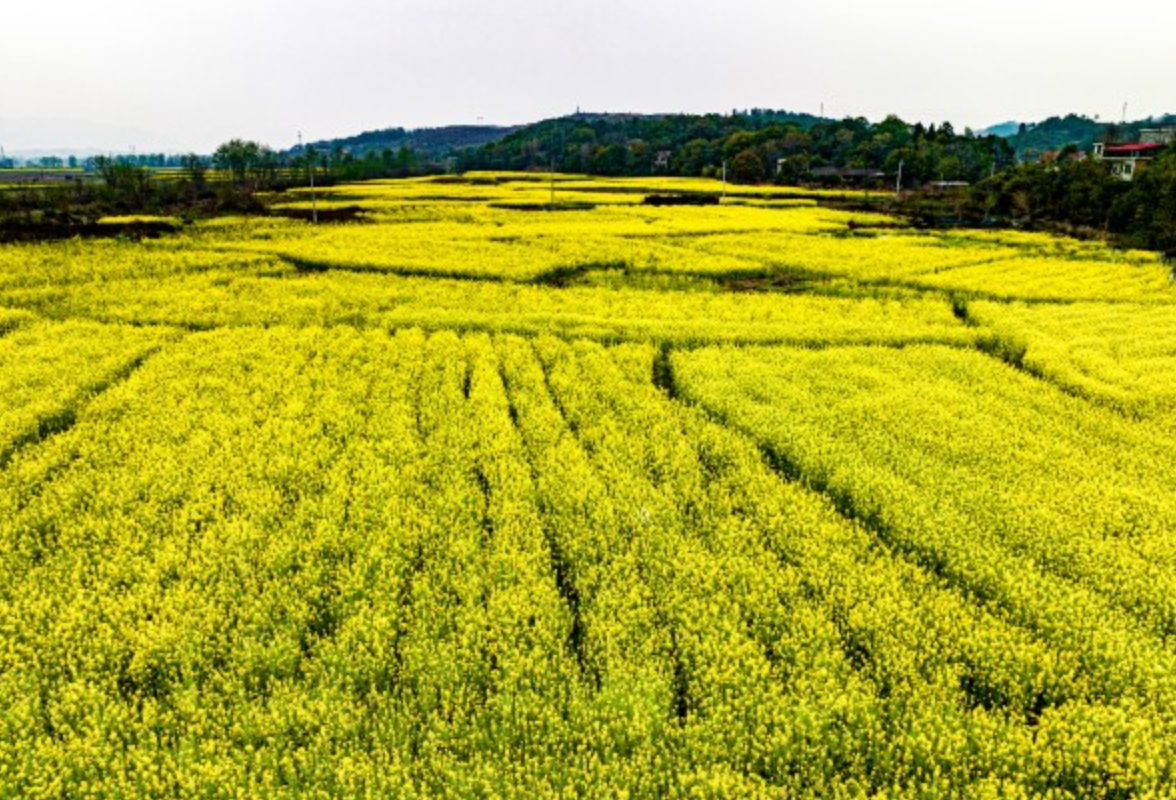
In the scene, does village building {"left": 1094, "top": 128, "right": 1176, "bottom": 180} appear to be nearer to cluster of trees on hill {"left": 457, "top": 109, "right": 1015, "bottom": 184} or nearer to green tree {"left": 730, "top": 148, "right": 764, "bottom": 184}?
cluster of trees on hill {"left": 457, "top": 109, "right": 1015, "bottom": 184}

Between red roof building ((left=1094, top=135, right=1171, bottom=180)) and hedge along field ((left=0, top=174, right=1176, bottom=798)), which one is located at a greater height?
red roof building ((left=1094, top=135, right=1171, bottom=180))

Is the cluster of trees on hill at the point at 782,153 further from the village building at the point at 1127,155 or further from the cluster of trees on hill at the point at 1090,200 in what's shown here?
the cluster of trees on hill at the point at 1090,200

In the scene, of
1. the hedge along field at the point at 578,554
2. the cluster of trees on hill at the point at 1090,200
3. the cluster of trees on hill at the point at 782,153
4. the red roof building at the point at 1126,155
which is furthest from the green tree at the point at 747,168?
the hedge along field at the point at 578,554

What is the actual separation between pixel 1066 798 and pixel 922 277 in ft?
105

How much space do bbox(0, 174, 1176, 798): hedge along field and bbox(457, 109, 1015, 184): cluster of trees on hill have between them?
73.7 meters

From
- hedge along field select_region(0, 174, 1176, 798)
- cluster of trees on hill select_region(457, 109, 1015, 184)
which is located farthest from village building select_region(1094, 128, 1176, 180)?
hedge along field select_region(0, 174, 1176, 798)

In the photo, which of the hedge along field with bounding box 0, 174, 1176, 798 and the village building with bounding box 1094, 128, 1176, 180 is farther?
the village building with bounding box 1094, 128, 1176, 180

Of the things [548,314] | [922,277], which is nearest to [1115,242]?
[922,277]

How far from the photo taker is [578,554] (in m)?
13.1

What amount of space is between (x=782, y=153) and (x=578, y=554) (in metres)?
116

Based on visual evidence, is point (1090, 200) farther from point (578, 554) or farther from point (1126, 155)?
point (578, 554)

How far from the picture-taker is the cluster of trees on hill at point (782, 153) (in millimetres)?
101000

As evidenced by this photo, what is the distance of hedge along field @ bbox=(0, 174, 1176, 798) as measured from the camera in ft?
→ 29.3

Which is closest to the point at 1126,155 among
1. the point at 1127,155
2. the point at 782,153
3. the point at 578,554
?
the point at 1127,155
